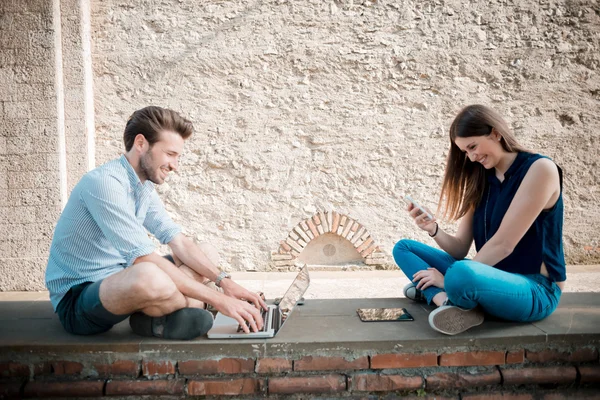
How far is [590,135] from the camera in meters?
5.47

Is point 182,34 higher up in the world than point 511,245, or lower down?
higher up

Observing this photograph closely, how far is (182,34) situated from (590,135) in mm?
5093

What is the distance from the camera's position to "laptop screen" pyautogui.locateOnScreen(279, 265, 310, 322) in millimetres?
2287

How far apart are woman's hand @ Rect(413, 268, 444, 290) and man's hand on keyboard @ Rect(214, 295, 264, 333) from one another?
2.94 feet

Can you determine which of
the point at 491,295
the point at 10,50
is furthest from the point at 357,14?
the point at 491,295

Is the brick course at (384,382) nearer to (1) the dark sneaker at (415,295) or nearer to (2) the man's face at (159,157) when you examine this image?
(1) the dark sneaker at (415,295)

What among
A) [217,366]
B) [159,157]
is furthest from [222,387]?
[159,157]

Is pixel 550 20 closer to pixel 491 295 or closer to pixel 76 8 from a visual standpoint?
pixel 491 295

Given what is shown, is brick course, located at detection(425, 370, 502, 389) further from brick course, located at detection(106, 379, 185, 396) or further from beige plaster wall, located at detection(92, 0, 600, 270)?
beige plaster wall, located at detection(92, 0, 600, 270)

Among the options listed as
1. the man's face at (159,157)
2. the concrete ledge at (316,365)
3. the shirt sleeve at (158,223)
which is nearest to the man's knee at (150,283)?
the concrete ledge at (316,365)

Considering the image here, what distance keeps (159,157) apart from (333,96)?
3.47m

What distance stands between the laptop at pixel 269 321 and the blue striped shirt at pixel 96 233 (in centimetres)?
48

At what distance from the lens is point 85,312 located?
1889 mm

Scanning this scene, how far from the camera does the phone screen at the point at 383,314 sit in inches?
87.1
